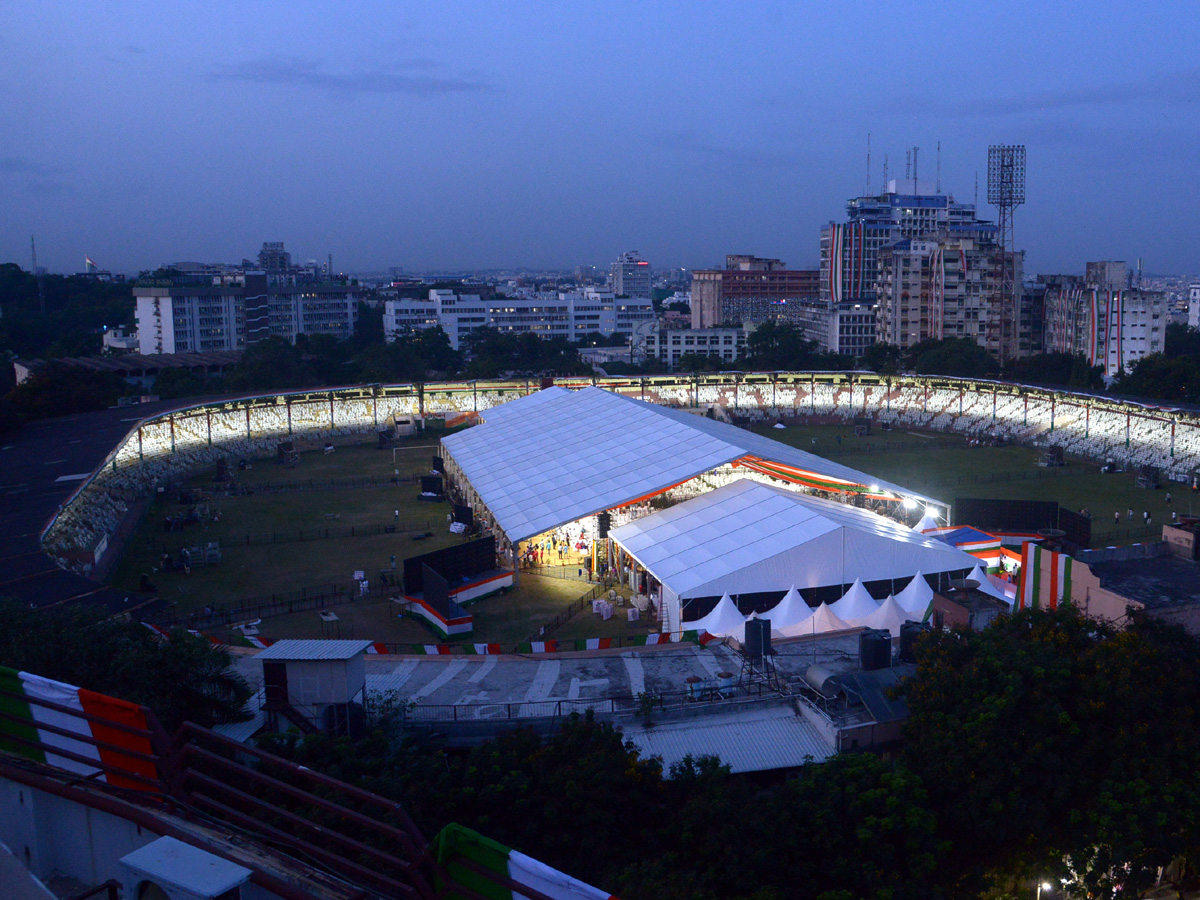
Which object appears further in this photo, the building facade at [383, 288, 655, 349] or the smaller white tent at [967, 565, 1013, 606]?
the building facade at [383, 288, 655, 349]

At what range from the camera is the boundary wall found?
116 ft

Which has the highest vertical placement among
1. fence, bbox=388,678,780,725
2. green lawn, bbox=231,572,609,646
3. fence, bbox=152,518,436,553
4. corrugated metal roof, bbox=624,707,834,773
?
fence, bbox=388,678,780,725

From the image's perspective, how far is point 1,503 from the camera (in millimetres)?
24375

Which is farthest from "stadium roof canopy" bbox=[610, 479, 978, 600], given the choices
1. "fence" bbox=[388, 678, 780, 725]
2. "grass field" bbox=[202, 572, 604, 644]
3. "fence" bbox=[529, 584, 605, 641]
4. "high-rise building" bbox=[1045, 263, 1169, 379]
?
"high-rise building" bbox=[1045, 263, 1169, 379]

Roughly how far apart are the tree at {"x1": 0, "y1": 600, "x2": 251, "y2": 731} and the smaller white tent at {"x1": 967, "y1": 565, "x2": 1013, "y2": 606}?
45.4ft

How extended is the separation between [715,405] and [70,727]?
48397 mm

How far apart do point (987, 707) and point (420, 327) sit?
90.8m

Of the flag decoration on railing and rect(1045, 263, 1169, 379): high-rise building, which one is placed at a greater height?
rect(1045, 263, 1169, 379): high-rise building

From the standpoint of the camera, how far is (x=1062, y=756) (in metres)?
9.45

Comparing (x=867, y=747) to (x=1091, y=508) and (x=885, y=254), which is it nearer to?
(x=1091, y=508)

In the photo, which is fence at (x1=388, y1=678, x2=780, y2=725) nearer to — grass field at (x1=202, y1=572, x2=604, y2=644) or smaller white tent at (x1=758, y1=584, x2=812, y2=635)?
smaller white tent at (x1=758, y1=584, x2=812, y2=635)

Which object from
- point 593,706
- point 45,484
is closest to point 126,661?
point 593,706

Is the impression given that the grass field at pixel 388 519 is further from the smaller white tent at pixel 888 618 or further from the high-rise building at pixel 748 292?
the high-rise building at pixel 748 292

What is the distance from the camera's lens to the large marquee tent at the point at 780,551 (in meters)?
17.9
